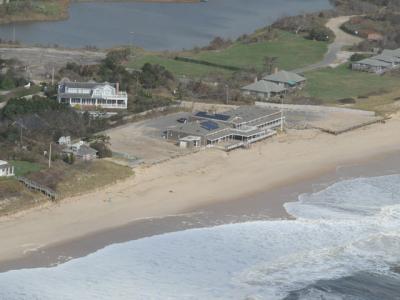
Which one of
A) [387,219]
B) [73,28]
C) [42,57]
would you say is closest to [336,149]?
[387,219]

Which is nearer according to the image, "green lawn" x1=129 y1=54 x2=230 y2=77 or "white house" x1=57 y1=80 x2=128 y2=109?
"white house" x1=57 y1=80 x2=128 y2=109

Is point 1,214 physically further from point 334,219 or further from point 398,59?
point 398,59

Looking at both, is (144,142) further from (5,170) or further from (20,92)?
(20,92)

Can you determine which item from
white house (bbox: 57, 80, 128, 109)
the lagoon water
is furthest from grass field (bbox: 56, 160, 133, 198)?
the lagoon water

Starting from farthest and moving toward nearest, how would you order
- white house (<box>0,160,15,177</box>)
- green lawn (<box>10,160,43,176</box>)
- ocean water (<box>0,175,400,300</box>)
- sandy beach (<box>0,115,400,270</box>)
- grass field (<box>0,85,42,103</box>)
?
grass field (<box>0,85,42,103</box>)
green lawn (<box>10,160,43,176</box>)
white house (<box>0,160,15,177</box>)
sandy beach (<box>0,115,400,270</box>)
ocean water (<box>0,175,400,300</box>)

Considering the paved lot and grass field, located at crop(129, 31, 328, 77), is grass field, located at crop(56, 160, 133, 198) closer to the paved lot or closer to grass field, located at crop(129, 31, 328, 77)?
the paved lot

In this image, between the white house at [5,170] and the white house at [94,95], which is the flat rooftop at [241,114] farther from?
the white house at [5,170]

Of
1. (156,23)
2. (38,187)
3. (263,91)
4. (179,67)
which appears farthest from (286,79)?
(156,23)
